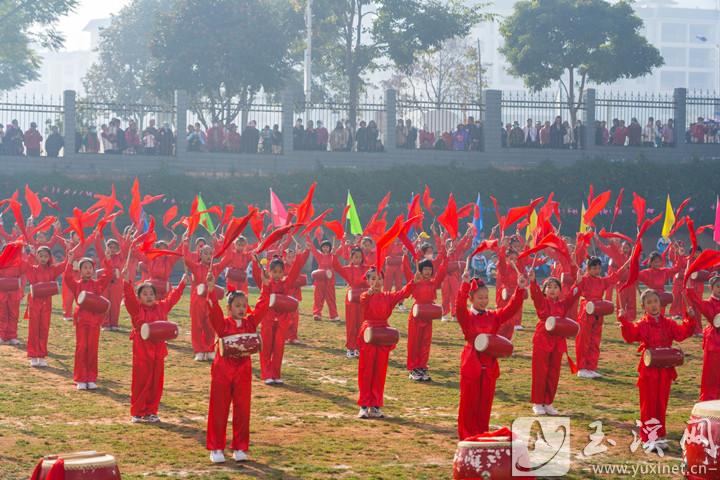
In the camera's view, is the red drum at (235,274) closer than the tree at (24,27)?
Yes

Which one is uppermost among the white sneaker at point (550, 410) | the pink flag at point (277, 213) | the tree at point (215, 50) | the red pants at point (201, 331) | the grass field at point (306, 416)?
the tree at point (215, 50)

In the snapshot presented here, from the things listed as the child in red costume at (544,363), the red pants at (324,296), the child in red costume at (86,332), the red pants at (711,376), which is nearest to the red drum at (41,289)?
the child in red costume at (86,332)

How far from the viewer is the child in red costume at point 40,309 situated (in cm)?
1620

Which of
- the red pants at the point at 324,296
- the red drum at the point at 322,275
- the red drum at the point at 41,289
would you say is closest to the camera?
the red drum at the point at 41,289

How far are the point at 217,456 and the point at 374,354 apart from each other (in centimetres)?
263

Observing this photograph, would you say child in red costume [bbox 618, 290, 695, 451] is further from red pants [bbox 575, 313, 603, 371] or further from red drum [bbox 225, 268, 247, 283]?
red drum [bbox 225, 268, 247, 283]

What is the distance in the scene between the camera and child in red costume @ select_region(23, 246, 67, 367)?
1620cm

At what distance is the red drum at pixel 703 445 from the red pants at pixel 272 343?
640cm

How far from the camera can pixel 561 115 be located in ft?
123

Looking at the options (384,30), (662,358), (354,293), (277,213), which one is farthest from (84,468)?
(384,30)

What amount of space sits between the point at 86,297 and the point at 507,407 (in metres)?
5.04

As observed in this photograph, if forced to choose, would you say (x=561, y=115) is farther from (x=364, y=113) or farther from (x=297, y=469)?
(x=297, y=469)

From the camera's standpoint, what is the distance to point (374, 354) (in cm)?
1269

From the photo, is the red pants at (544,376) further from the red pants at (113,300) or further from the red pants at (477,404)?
the red pants at (113,300)
